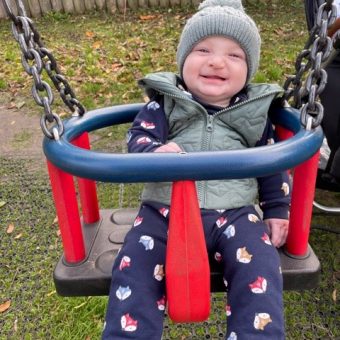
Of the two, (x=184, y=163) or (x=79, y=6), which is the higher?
(x=184, y=163)

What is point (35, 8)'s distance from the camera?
6418 mm

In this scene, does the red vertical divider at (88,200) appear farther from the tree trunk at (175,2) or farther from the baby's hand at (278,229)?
the tree trunk at (175,2)

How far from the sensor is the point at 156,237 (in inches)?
48.9

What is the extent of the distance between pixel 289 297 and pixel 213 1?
1.14m

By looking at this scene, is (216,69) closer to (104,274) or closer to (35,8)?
(104,274)

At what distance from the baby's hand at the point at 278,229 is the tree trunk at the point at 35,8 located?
5848mm

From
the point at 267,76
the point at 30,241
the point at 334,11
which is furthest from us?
the point at 267,76

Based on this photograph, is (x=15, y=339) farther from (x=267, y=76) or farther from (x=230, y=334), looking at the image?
(x=267, y=76)

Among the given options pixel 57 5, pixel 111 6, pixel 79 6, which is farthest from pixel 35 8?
pixel 111 6

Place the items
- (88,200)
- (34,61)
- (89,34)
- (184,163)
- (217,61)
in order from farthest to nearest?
(89,34)
(88,200)
(217,61)
(34,61)
(184,163)

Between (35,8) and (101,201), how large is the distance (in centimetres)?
467

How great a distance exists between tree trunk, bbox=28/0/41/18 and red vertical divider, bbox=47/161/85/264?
5.77 m

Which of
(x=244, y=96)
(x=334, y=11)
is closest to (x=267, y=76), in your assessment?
(x=244, y=96)

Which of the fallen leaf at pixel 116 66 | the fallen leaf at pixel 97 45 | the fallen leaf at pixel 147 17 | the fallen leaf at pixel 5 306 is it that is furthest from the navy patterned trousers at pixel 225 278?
the fallen leaf at pixel 147 17
